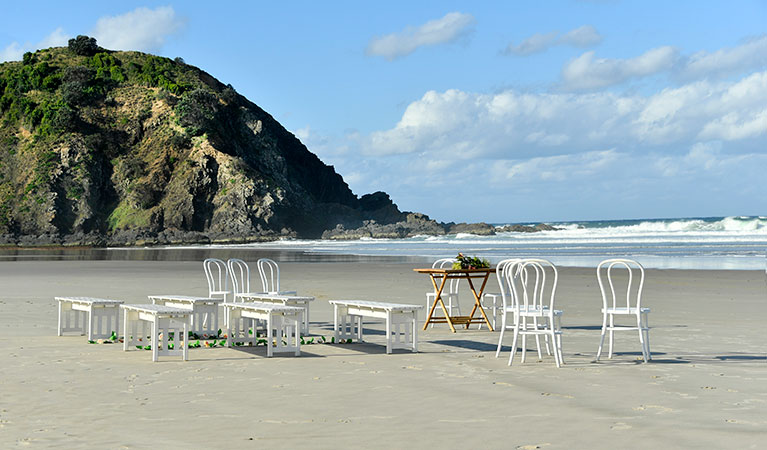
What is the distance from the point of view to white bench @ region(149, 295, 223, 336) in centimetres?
1002

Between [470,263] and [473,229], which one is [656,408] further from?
[473,229]

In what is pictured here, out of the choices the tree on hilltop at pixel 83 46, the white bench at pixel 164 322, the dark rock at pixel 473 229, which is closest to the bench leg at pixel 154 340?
the white bench at pixel 164 322

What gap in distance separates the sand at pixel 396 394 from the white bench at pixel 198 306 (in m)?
0.69

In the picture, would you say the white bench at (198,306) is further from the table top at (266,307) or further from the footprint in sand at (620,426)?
the footprint in sand at (620,426)

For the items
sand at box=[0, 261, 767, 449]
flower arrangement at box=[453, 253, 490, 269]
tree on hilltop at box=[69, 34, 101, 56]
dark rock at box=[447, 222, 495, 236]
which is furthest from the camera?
tree on hilltop at box=[69, 34, 101, 56]

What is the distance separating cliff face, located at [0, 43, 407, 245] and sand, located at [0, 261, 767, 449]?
179 ft

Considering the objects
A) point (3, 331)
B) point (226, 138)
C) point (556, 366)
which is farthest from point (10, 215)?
point (556, 366)

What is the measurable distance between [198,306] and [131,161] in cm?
6951

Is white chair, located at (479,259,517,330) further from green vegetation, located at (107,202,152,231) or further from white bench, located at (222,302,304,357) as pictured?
green vegetation, located at (107,202,152,231)

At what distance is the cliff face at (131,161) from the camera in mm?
68500

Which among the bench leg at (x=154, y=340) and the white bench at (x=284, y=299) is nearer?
the bench leg at (x=154, y=340)

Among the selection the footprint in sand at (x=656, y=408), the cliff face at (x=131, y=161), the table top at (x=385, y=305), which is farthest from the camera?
the cliff face at (x=131, y=161)

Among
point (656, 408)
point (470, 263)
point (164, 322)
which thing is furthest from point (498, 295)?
point (656, 408)

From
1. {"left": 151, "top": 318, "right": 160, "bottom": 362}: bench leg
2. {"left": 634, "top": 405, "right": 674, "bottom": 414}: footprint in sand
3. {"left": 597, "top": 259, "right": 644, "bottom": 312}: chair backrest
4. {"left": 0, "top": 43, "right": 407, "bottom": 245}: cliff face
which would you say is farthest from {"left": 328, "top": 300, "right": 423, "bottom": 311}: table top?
A: {"left": 0, "top": 43, "right": 407, "bottom": 245}: cliff face
